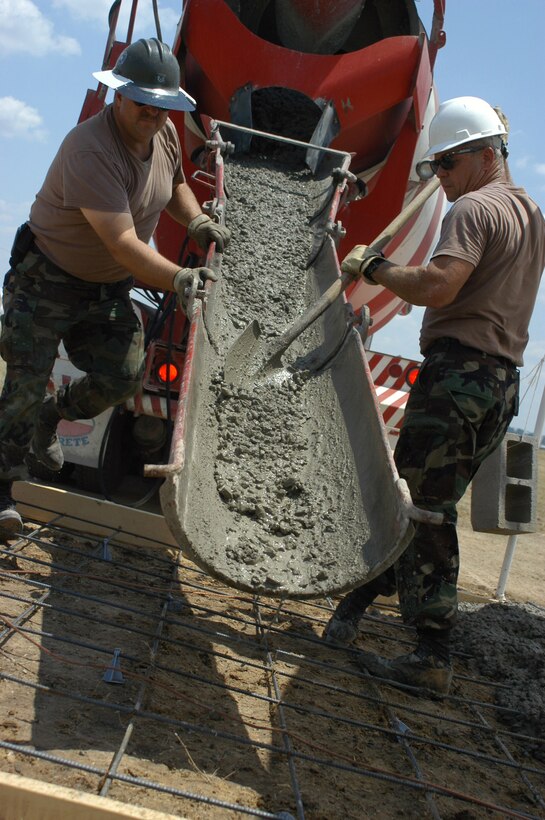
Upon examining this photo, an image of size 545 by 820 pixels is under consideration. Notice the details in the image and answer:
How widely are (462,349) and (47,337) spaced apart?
57.3 inches

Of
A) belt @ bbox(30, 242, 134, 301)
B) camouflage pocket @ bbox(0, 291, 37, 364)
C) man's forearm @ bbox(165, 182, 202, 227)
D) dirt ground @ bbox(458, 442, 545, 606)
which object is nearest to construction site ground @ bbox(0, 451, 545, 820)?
camouflage pocket @ bbox(0, 291, 37, 364)

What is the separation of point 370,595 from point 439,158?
1526 millimetres

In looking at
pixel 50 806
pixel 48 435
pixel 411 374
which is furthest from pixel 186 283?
pixel 411 374

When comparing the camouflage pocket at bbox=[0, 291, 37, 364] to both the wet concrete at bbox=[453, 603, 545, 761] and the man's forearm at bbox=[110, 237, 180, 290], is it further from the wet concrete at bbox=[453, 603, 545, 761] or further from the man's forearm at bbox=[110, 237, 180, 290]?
the wet concrete at bbox=[453, 603, 545, 761]

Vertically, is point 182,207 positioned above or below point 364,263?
above

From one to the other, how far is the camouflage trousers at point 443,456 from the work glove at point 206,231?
95cm

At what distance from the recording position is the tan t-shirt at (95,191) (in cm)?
267

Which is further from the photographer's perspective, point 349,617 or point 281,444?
point 349,617

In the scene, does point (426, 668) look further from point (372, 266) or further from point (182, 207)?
point (182, 207)

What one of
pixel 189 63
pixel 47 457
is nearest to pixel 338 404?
pixel 47 457

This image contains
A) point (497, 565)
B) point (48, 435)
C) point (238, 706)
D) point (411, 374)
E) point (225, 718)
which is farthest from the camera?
point (497, 565)

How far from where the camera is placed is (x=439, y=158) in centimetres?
279

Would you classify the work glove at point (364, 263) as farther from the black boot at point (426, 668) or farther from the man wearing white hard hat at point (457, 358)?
the black boot at point (426, 668)

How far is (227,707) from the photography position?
Answer: 2221 mm
